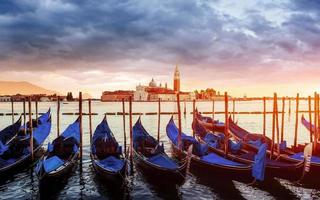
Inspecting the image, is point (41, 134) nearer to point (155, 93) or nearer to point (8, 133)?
point (8, 133)

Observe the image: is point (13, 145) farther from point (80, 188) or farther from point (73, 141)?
point (80, 188)

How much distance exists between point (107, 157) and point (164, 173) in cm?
A: 310

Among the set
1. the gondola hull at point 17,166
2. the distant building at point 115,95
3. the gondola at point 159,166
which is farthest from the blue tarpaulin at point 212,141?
the distant building at point 115,95

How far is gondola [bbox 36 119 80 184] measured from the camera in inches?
446

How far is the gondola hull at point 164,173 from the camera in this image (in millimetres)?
11820

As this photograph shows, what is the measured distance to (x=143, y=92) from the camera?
171 meters

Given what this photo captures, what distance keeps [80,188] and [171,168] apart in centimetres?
366

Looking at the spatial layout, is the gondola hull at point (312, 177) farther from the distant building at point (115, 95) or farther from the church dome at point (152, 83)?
the church dome at point (152, 83)

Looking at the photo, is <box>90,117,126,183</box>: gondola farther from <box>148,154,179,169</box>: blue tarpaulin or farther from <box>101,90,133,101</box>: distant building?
<box>101,90,133,101</box>: distant building

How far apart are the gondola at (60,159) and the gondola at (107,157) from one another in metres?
0.98

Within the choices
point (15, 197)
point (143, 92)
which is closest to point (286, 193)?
point (15, 197)

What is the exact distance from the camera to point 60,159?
13578 mm

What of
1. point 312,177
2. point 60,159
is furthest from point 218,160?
point 60,159

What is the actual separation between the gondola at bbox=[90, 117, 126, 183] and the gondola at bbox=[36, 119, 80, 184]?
98cm
